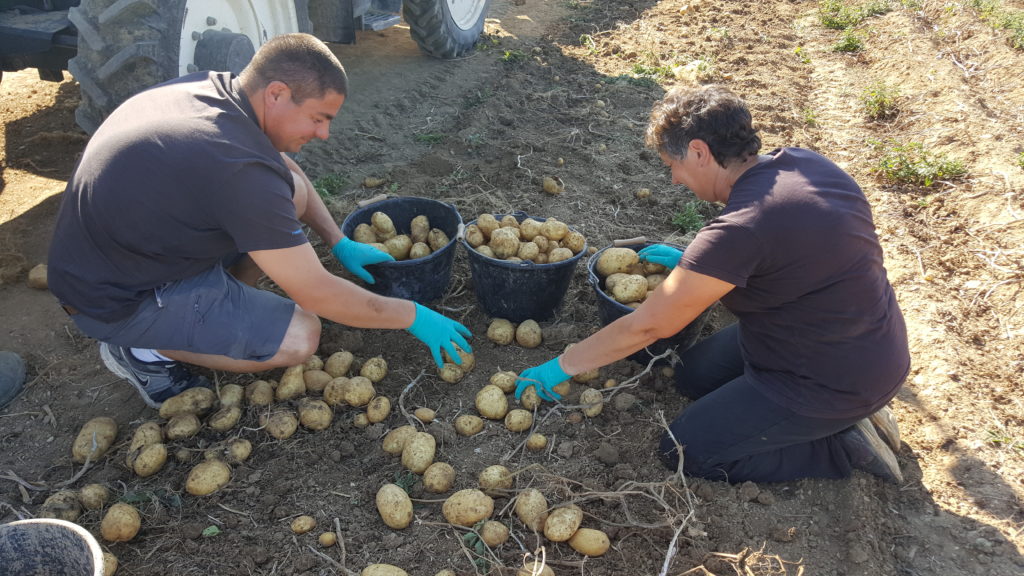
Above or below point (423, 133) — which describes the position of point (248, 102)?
above

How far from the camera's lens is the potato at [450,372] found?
3.02m

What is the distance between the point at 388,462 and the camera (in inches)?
105

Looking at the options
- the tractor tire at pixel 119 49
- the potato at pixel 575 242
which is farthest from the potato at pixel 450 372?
the tractor tire at pixel 119 49

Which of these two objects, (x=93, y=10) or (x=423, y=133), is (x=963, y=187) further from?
(x=93, y=10)

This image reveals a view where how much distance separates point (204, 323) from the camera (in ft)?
8.94

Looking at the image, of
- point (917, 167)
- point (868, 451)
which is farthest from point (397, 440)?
point (917, 167)

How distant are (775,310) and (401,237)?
6.27 ft

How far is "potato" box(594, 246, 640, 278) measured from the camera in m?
3.16

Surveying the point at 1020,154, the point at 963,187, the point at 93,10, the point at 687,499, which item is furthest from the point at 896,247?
the point at 93,10

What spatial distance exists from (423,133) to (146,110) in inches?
125

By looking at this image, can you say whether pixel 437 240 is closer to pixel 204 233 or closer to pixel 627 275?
pixel 627 275

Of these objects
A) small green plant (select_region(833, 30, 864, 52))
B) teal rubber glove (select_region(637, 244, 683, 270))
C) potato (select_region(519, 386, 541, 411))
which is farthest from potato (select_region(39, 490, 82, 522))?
small green plant (select_region(833, 30, 864, 52))

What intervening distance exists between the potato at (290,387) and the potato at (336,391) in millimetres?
136

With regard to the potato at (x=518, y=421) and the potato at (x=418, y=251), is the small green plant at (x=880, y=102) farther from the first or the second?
the potato at (x=518, y=421)
